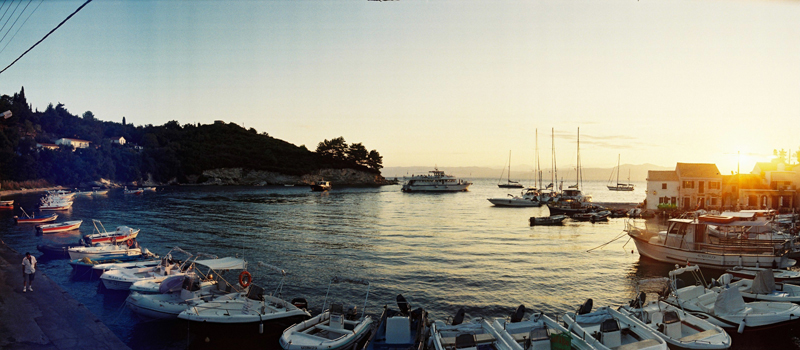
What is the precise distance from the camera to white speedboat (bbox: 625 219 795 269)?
25.6m

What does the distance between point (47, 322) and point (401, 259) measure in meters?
21.3

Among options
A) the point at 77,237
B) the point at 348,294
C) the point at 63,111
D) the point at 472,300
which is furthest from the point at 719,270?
the point at 63,111

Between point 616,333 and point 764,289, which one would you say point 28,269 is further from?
point 764,289

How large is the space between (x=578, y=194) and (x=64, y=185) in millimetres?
131139

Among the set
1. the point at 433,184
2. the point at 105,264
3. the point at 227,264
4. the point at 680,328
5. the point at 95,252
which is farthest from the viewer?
the point at 433,184

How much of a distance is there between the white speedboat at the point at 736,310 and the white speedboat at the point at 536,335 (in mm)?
5730

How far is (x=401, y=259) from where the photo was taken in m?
31.7

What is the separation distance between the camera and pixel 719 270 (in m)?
26.1

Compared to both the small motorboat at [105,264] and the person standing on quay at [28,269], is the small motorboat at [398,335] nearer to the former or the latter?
the person standing on quay at [28,269]

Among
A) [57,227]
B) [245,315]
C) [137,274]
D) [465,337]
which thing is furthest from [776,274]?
[57,227]

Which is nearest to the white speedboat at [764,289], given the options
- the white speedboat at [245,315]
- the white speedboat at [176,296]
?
the white speedboat at [245,315]

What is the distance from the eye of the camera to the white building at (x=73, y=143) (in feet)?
437

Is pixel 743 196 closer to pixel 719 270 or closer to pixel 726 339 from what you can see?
pixel 719 270

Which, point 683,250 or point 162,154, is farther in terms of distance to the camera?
point 162,154
